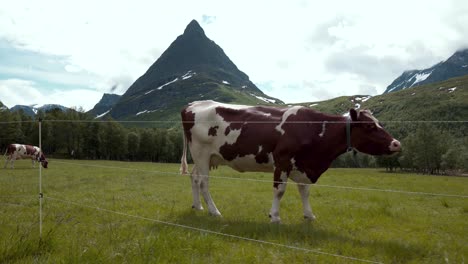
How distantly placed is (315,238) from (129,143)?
281ft

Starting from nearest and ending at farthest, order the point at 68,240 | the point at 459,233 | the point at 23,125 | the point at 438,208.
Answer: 1. the point at 68,240
2. the point at 459,233
3. the point at 438,208
4. the point at 23,125

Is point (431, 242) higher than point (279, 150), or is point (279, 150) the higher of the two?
point (279, 150)

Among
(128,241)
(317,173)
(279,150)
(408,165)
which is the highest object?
(279,150)

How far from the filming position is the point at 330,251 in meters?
6.60

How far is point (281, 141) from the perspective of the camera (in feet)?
30.0

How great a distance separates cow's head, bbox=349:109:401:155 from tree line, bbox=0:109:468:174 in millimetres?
52479

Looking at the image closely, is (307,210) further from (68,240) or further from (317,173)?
Result: (68,240)

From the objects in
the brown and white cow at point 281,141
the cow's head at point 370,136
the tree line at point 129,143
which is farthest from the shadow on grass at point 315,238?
the tree line at point 129,143

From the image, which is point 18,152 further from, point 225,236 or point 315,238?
point 315,238

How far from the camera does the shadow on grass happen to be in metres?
6.56

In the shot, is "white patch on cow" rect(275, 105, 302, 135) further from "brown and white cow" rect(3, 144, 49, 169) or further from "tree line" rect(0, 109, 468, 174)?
"tree line" rect(0, 109, 468, 174)

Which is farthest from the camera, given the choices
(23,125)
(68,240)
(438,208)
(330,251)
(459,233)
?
(23,125)

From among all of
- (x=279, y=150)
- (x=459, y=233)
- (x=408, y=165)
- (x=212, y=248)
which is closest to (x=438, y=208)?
(x=459, y=233)

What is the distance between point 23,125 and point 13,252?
73285mm
